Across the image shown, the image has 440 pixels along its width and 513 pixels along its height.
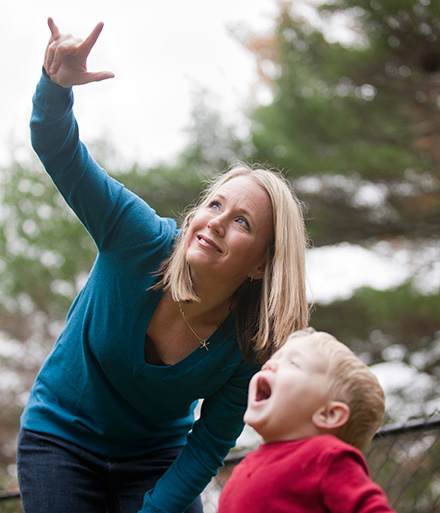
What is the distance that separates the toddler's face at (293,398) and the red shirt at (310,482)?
3 centimetres

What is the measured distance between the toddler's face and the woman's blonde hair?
43 cm

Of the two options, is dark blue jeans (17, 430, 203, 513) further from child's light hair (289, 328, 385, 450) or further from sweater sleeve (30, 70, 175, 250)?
child's light hair (289, 328, 385, 450)

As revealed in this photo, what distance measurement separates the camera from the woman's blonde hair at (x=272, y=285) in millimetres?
1782

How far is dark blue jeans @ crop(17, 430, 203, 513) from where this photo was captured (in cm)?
179

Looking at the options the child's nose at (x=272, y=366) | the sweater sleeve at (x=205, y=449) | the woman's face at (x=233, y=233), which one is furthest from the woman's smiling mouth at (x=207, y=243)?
the child's nose at (x=272, y=366)

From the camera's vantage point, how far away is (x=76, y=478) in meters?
1.84

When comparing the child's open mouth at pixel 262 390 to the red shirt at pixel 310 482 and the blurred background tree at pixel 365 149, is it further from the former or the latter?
the blurred background tree at pixel 365 149

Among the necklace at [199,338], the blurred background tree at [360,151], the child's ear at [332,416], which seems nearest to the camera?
the child's ear at [332,416]

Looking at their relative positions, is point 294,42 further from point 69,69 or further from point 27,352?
point 27,352

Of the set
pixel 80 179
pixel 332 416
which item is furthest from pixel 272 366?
pixel 80 179

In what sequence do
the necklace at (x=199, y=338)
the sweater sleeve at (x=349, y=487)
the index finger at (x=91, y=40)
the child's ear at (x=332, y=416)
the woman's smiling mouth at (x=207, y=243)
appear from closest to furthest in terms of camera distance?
the sweater sleeve at (x=349, y=487), the child's ear at (x=332, y=416), the index finger at (x=91, y=40), the woman's smiling mouth at (x=207, y=243), the necklace at (x=199, y=338)

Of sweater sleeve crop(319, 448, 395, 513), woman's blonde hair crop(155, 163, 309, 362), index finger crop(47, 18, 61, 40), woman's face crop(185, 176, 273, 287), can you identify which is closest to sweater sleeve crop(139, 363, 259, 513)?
woman's blonde hair crop(155, 163, 309, 362)

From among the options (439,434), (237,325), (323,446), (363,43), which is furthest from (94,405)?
(363,43)

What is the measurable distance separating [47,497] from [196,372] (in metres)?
0.53
